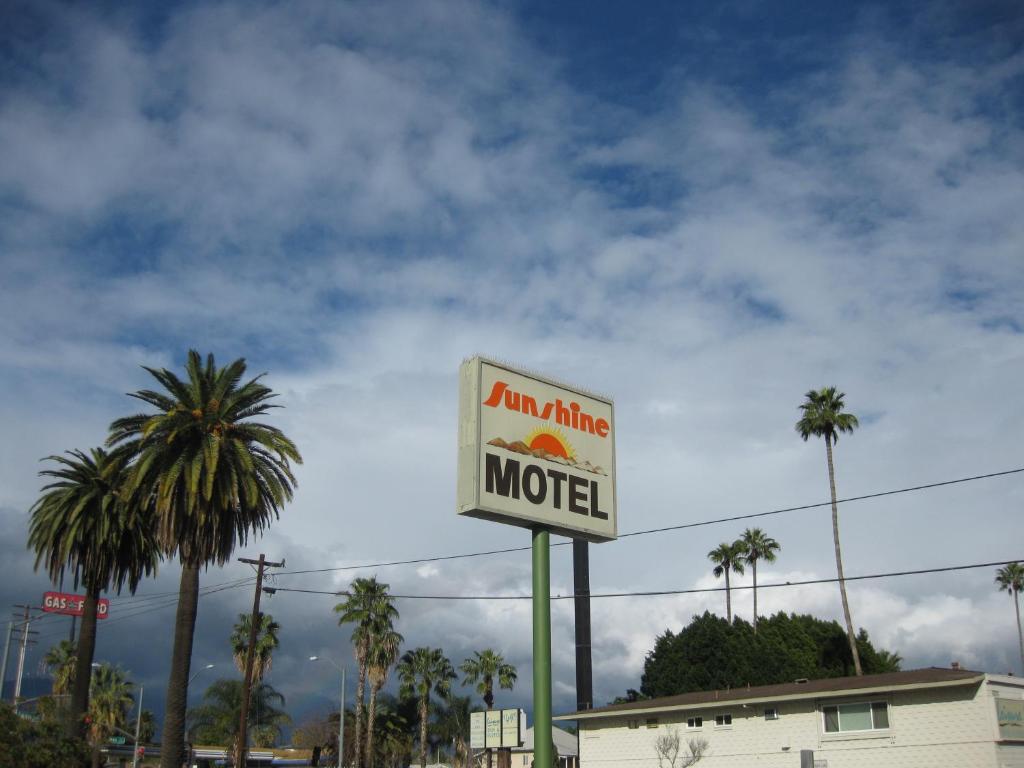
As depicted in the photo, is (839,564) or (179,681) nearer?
(179,681)

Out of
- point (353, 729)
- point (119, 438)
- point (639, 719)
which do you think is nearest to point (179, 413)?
point (119, 438)

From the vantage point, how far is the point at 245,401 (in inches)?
1671

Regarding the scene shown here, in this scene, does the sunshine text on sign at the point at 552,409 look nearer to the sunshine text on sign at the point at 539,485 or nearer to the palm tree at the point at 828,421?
the sunshine text on sign at the point at 539,485

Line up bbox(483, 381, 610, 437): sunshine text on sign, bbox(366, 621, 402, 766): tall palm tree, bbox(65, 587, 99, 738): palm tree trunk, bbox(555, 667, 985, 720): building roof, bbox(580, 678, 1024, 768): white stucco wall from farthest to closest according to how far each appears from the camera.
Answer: bbox(366, 621, 402, 766): tall palm tree
bbox(65, 587, 99, 738): palm tree trunk
bbox(555, 667, 985, 720): building roof
bbox(580, 678, 1024, 768): white stucco wall
bbox(483, 381, 610, 437): sunshine text on sign

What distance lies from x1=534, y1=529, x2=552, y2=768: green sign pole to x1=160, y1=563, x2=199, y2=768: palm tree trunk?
27.2m

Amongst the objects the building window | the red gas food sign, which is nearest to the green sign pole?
the building window

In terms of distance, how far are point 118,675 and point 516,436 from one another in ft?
319

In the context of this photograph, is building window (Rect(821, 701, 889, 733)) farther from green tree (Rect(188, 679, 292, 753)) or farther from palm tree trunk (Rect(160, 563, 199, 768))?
green tree (Rect(188, 679, 292, 753))

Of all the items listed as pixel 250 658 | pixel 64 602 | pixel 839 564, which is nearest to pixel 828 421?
pixel 839 564

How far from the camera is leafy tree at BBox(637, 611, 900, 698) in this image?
8375 centimetres

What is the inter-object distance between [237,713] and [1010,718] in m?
75.1

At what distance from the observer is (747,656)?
8431cm

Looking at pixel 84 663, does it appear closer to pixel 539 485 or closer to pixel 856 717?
pixel 856 717

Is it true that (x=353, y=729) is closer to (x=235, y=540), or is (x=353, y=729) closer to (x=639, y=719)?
(x=639, y=719)
